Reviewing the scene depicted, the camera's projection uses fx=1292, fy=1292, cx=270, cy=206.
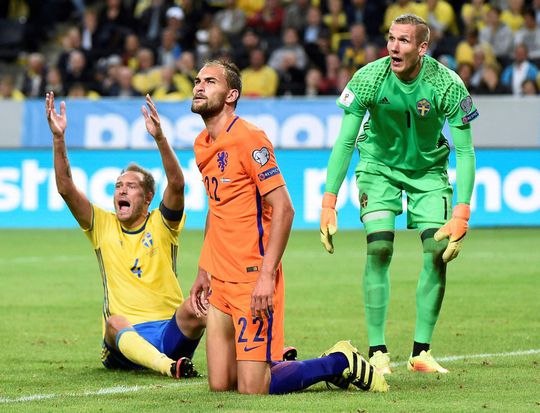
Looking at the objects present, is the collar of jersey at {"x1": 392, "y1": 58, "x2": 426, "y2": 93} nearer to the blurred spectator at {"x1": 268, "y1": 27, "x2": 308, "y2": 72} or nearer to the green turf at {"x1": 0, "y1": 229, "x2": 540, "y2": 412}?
the green turf at {"x1": 0, "y1": 229, "x2": 540, "y2": 412}

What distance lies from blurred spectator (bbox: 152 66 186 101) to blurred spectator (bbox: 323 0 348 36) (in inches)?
133

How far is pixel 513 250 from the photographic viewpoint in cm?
1582

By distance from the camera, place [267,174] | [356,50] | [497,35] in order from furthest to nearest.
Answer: [497,35]
[356,50]
[267,174]

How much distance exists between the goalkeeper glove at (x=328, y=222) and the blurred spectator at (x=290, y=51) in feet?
48.5

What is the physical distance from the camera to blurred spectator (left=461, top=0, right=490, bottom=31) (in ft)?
72.9

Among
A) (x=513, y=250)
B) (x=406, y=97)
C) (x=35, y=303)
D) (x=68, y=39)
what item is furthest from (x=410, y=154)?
(x=68, y=39)

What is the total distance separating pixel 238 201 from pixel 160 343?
4.47 ft

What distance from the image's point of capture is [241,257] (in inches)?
262

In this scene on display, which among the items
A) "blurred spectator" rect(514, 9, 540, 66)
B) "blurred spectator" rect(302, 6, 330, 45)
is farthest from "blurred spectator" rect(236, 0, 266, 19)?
"blurred spectator" rect(514, 9, 540, 66)

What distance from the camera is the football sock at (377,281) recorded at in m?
7.82

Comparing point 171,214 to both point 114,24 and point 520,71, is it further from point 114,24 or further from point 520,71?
point 114,24

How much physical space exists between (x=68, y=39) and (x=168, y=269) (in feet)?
55.7

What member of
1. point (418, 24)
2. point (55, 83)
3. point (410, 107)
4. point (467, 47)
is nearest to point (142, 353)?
point (410, 107)

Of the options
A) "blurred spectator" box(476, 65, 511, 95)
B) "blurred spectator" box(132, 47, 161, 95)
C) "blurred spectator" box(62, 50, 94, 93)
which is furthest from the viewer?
"blurred spectator" box(62, 50, 94, 93)
